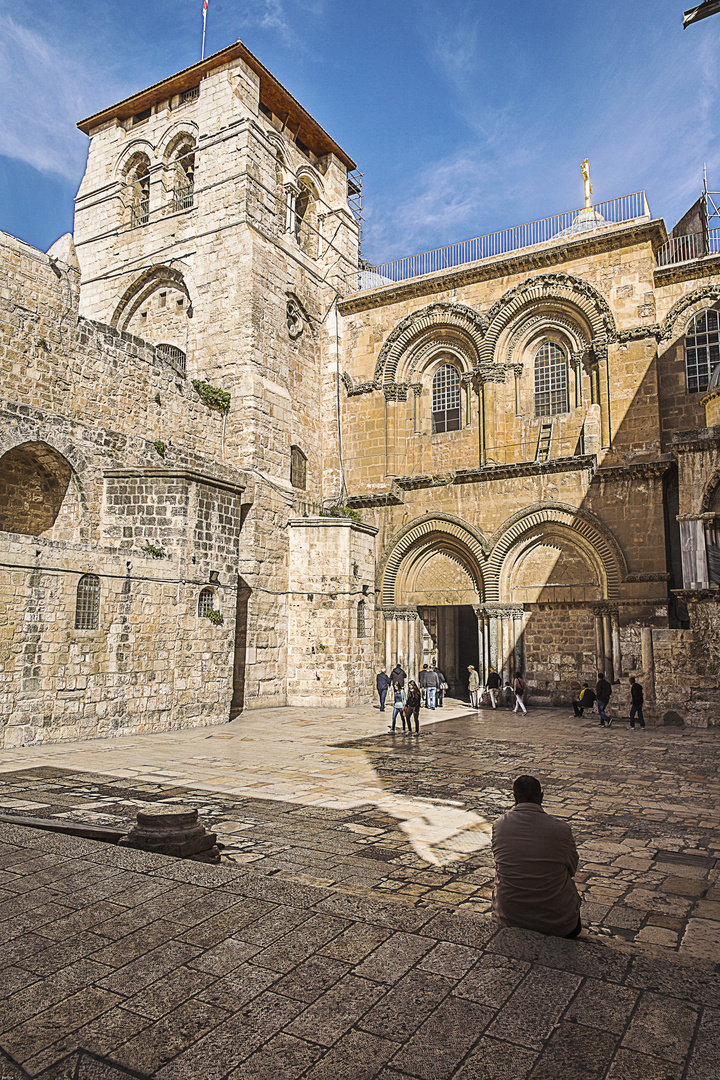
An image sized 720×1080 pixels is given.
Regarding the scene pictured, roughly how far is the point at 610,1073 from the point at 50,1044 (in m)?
1.89

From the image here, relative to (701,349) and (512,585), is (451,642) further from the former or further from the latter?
(701,349)

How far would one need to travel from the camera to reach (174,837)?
4.71 m

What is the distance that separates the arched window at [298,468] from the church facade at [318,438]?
0.07 m

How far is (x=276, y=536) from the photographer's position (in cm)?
1856

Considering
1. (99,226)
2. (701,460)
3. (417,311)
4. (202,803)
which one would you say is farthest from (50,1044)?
(99,226)

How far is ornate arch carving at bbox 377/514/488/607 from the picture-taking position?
19.2m

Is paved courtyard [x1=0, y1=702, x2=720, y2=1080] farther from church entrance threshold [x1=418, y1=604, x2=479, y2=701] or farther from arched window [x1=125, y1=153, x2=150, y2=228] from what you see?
arched window [x1=125, y1=153, x2=150, y2=228]

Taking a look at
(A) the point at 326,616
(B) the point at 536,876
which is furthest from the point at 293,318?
(B) the point at 536,876

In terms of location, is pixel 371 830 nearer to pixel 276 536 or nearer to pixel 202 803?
pixel 202 803

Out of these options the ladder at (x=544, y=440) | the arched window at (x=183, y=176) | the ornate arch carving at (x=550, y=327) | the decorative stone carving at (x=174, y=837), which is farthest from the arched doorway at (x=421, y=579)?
the decorative stone carving at (x=174, y=837)

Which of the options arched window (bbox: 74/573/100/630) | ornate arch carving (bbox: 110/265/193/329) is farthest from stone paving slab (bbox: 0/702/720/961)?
ornate arch carving (bbox: 110/265/193/329)

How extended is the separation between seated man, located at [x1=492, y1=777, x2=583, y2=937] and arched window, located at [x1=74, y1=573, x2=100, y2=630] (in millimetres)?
9367

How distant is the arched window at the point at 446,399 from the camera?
2069 centimetres

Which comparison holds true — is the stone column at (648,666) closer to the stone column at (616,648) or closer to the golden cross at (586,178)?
the stone column at (616,648)
